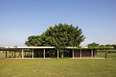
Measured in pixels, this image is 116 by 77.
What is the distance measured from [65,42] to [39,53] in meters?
8.88

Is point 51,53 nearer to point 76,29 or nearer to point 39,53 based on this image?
point 39,53

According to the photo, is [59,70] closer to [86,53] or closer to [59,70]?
[59,70]

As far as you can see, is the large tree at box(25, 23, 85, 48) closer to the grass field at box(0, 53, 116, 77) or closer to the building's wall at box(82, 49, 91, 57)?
the building's wall at box(82, 49, 91, 57)

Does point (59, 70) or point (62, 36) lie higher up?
point (62, 36)

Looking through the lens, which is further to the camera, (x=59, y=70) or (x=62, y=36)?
(x=62, y=36)

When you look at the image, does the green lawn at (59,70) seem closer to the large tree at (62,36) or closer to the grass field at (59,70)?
the grass field at (59,70)

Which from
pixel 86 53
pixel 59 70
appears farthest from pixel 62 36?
pixel 59 70

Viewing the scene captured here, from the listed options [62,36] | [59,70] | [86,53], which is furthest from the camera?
[86,53]

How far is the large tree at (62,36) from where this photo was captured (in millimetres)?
26483

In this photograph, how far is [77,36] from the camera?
29.4m

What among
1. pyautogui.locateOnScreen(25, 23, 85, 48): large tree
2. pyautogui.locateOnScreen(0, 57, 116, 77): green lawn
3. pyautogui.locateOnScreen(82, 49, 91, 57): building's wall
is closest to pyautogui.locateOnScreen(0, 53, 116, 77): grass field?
pyautogui.locateOnScreen(0, 57, 116, 77): green lawn

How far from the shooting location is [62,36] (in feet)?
89.7

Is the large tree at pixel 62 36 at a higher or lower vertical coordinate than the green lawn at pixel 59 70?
higher

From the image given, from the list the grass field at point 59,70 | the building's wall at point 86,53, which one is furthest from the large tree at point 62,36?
the grass field at point 59,70
